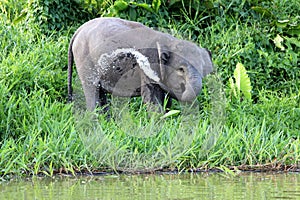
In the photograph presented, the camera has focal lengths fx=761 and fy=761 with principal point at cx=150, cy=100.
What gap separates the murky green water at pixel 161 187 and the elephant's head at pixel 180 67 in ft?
3.02

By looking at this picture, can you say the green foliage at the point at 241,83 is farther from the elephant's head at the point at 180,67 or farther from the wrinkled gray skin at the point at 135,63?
the elephant's head at the point at 180,67

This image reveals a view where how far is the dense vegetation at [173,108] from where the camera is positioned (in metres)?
6.73

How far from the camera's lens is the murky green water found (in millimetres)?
5238

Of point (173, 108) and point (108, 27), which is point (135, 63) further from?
point (173, 108)

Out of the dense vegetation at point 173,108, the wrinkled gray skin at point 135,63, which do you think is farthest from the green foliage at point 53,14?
the wrinkled gray skin at point 135,63

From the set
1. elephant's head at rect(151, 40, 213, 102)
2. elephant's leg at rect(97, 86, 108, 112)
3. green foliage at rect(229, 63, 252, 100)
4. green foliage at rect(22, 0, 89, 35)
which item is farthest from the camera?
green foliage at rect(22, 0, 89, 35)

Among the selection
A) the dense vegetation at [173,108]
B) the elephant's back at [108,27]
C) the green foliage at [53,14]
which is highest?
the elephant's back at [108,27]

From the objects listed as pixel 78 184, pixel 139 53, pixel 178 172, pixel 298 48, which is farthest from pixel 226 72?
pixel 78 184

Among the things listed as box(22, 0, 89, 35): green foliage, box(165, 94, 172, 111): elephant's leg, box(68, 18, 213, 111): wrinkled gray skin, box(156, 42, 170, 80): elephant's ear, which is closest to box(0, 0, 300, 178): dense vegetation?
box(22, 0, 89, 35): green foliage

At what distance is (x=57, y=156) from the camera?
21.7 ft

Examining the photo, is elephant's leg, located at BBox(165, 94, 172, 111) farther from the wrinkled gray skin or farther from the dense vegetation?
the dense vegetation

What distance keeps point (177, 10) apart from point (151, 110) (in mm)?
2799

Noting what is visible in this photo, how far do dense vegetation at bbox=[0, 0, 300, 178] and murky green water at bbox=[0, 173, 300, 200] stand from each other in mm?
305

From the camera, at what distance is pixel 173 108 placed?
27.0 feet
